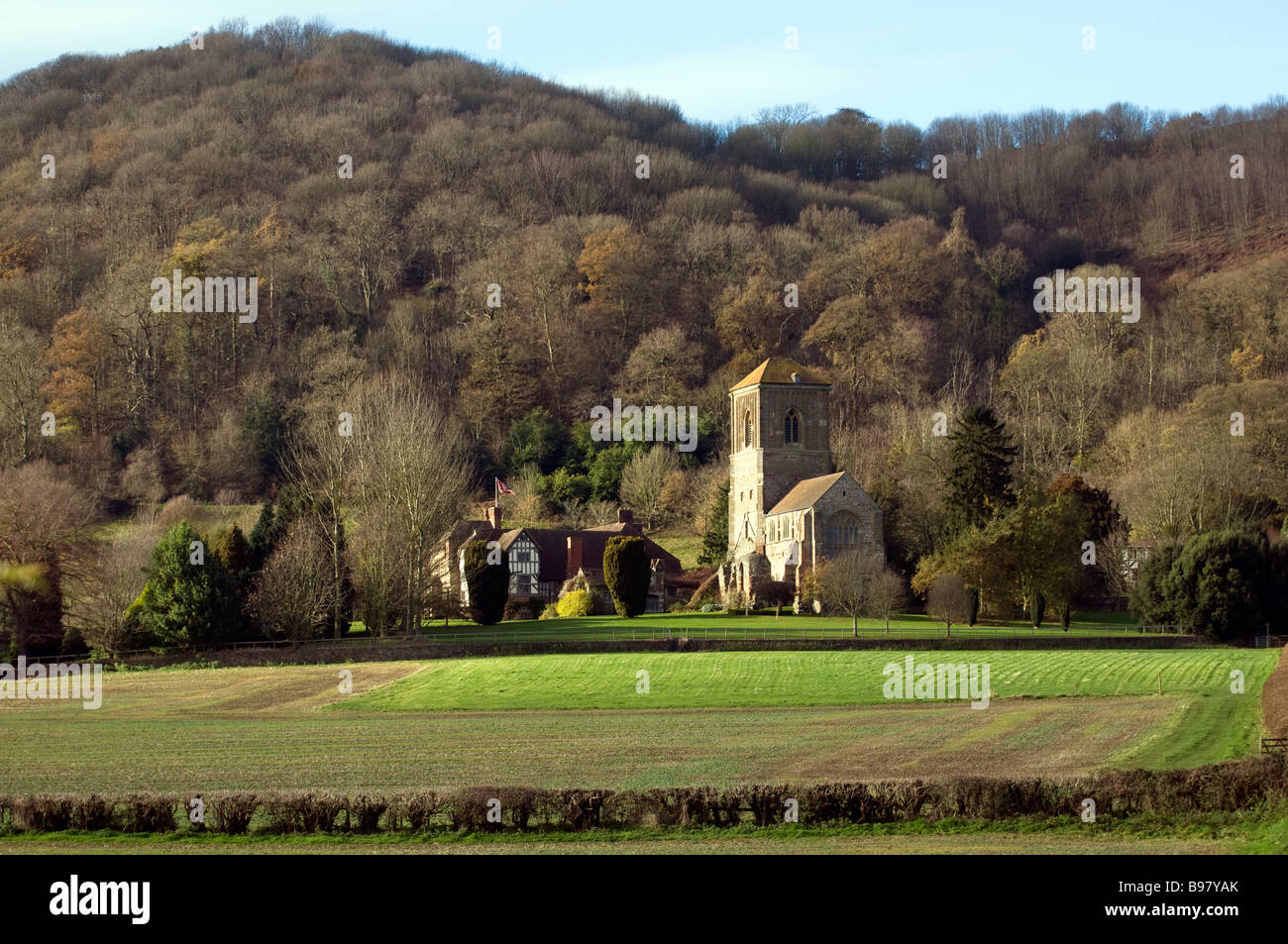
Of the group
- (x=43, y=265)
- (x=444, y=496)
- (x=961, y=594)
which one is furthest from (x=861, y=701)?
(x=43, y=265)

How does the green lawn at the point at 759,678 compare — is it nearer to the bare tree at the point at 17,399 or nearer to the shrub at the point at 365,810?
the shrub at the point at 365,810

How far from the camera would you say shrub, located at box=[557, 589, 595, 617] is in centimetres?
6969

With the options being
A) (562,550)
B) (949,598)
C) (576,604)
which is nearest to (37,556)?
(576,604)

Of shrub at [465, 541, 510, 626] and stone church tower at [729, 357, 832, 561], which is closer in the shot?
shrub at [465, 541, 510, 626]

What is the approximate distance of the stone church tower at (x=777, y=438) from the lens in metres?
77.8

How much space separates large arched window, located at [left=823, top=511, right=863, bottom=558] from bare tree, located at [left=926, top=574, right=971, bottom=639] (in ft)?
28.5

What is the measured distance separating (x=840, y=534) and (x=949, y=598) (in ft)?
33.3

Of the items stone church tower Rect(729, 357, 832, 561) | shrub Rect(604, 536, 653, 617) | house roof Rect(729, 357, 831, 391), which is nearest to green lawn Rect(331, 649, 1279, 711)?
Answer: shrub Rect(604, 536, 653, 617)

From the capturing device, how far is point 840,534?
6862cm

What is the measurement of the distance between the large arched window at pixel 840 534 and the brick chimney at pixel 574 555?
1392 centimetres

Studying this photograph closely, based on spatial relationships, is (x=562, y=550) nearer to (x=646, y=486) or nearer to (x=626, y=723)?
(x=646, y=486)

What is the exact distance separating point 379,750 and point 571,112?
14639 centimetres

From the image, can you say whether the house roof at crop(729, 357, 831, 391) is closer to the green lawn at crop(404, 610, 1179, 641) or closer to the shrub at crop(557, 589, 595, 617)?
the green lawn at crop(404, 610, 1179, 641)
